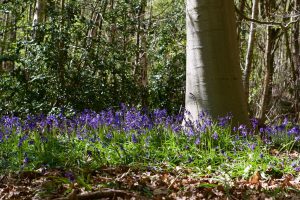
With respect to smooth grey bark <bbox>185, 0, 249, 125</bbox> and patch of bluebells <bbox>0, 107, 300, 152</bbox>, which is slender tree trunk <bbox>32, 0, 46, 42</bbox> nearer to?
patch of bluebells <bbox>0, 107, 300, 152</bbox>

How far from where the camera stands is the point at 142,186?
3.38m

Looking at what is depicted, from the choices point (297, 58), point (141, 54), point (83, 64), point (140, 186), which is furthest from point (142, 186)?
point (141, 54)

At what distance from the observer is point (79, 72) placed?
364 inches

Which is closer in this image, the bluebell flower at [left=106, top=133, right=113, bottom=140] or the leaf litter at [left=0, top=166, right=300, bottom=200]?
the leaf litter at [left=0, top=166, right=300, bottom=200]

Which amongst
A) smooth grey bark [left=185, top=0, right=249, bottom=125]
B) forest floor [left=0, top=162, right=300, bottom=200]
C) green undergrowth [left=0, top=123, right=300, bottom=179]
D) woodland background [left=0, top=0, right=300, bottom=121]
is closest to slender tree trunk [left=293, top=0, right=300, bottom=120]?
woodland background [left=0, top=0, right=300, bottom=121]

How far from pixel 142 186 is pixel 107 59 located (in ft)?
22.6

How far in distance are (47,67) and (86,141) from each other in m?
4.51

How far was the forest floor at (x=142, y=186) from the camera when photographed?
10.3ft

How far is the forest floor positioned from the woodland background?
13.2 ft

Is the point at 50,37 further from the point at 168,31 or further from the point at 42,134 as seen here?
the point at 42,134

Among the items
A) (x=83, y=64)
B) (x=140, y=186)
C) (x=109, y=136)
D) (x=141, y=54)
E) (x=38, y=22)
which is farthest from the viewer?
(x=141, y=54)

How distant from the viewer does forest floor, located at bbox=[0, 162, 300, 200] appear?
3.14 meters

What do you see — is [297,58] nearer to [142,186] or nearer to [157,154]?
[157,154]

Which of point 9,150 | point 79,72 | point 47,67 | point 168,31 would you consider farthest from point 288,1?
point 9,150
